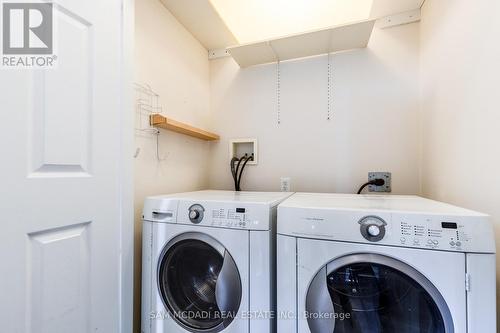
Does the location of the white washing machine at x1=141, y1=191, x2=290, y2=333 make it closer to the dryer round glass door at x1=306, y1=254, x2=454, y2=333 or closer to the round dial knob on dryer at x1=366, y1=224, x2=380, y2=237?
the dryer round glass door at x1=306, y1=254, x2=454, y2=333

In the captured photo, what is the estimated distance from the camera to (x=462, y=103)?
1.02m

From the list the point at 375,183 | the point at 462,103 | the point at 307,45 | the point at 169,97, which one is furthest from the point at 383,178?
the point at 169,97

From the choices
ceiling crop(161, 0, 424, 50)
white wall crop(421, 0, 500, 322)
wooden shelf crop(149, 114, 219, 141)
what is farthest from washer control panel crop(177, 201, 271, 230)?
ceiling crop(161, 0, 424, 50)

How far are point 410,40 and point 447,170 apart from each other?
974mm

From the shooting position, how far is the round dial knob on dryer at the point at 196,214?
1023 millimetres

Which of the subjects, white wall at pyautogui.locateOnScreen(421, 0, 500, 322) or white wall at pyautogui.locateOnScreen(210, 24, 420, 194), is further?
white wall at pyautogui.locateOnScreen(210, 24, 420, 194)

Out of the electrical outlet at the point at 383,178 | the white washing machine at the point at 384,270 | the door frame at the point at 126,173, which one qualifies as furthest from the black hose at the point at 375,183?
the door frame at the point at 126,173

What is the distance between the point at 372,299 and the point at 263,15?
2055 mm

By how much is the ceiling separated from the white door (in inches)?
25.5

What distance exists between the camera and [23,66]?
762 mm

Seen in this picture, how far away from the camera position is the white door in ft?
2.40

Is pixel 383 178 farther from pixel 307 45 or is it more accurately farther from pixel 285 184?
pixel 307 45

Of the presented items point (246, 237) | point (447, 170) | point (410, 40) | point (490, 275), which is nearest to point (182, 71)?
point (246, 237)

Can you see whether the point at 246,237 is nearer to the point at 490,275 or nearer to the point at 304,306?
the point at 304,306
